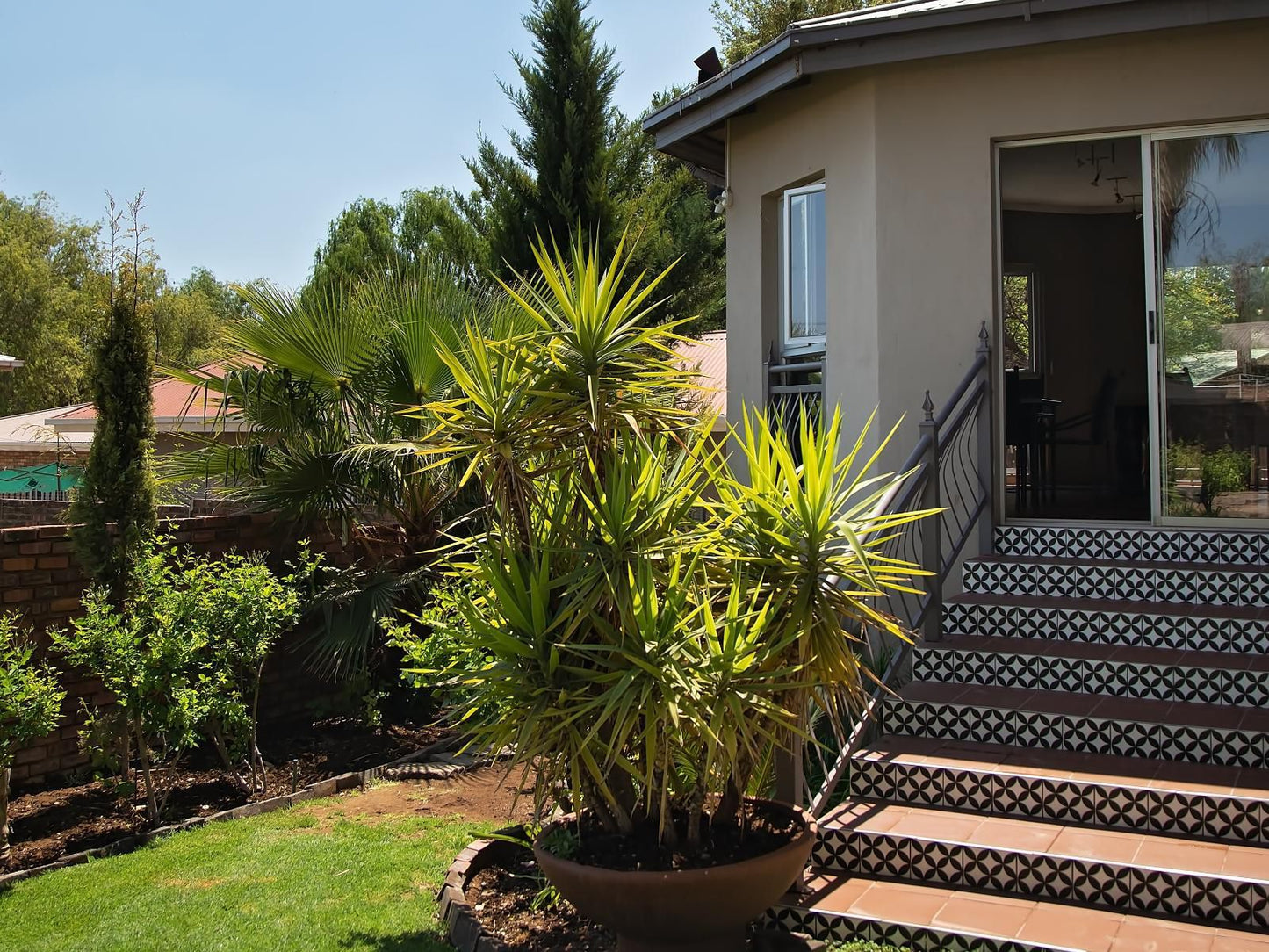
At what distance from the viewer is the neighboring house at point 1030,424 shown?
14.0 ft

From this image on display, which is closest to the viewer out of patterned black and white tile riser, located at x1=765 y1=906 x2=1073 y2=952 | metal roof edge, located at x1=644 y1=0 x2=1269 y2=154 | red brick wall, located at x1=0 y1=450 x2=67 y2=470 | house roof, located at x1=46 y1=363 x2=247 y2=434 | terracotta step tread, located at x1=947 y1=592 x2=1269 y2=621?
patterned black and white tile riser, located at x1=765 y1=906 x2=1073 y2=952

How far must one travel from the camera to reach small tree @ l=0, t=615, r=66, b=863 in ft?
17.2

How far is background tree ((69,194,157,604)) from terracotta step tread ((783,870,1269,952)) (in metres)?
4.67

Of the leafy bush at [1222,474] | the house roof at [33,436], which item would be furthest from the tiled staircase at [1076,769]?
the house roof at [33,436]

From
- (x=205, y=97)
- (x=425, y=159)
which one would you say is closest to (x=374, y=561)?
(x=205, y=97)

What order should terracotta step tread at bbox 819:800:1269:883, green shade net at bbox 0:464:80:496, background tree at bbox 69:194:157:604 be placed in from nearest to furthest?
terracotta step tread at bbox 819:800:1269:883 < background tree at bbox 69:194:157:604 < green shade net at bbox 0:464:80:496

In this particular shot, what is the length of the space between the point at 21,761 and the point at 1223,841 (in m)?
6.56

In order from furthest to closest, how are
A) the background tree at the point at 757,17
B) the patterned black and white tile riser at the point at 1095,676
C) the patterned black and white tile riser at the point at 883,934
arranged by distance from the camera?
the background tree at the point at 757,17, the patterned black and white tile riser at the point at 1095,676, the patterned black and white tile riser at the point at 883,934

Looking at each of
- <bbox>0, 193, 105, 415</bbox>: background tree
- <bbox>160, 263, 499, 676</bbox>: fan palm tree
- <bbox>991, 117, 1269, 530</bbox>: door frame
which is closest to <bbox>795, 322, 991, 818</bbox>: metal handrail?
<bbox>991, 117, 1269, 530</bbox>: door frame

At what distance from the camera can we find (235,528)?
26.0ft

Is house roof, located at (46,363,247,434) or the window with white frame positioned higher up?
the window with white frame

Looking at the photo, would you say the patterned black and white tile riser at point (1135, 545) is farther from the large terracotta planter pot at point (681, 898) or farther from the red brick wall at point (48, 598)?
the red brick wall at point (48, 598)

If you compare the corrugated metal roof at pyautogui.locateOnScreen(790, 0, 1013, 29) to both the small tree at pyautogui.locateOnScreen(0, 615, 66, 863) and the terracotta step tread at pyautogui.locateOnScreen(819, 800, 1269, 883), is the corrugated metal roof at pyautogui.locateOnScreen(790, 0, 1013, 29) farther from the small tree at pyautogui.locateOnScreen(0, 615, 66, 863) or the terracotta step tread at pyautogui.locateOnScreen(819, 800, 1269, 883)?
the small tree at pyautogui.locateOnScreen(0, 615, 66, 863)

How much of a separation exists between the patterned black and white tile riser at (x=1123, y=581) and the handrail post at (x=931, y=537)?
57 centimetres
